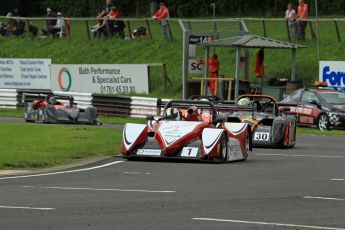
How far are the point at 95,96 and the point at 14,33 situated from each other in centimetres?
1714

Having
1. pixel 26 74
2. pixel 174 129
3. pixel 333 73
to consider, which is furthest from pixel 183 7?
pixel 174 129

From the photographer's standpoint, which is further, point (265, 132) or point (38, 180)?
point (265, 132)

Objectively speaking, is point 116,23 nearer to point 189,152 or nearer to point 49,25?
point 49,25

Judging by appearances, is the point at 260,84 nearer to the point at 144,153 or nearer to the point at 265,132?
the point at 265,132

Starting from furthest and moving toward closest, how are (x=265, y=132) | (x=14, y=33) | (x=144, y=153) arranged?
(x=14, y=33)
(x=265, y=132)
(x=144, y=153)

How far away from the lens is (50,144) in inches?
879

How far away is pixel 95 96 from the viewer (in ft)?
121

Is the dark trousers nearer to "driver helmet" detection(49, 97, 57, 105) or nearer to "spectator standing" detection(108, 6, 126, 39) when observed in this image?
"spectator standing" detection(108, 6, 126, 39)

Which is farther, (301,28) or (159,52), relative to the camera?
(159,52)

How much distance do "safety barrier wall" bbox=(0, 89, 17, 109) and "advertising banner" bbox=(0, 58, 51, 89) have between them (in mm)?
3810

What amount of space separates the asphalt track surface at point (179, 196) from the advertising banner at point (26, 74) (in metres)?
23.7

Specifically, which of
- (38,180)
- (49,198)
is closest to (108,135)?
(38,180)

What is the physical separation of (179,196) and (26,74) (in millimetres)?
30807

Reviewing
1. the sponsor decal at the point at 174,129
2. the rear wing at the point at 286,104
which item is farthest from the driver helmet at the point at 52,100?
the sponsor decal at the point at 174,129
